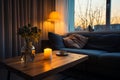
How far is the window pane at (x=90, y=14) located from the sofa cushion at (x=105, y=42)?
1.85ft

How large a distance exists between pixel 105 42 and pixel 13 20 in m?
2.11

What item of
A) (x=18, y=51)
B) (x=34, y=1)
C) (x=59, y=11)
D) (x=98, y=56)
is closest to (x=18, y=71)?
(x=98, y=56)

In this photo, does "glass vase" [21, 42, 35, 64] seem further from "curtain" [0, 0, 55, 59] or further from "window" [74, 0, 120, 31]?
"window" [74, 0, 120, 31]

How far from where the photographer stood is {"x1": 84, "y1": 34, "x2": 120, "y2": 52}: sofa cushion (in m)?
2.59

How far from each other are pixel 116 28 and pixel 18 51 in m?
2.43

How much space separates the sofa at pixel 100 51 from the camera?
202 centimetres

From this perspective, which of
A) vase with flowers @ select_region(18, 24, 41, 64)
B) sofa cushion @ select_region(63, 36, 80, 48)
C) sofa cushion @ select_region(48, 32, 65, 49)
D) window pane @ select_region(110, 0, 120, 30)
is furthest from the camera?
window pane @ select_region(110, 0, 120, 30)

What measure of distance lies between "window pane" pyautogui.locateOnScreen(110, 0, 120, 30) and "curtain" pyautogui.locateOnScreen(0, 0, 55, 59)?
1.92 metres

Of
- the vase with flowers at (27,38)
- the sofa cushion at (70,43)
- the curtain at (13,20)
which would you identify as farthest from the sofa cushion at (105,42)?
the vase with flowers at (27,38)

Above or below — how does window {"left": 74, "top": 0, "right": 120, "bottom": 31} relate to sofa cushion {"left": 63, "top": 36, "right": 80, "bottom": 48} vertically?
above

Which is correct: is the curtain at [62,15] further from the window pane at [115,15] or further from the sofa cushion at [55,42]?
the window pane at [115,15]

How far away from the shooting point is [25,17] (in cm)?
316

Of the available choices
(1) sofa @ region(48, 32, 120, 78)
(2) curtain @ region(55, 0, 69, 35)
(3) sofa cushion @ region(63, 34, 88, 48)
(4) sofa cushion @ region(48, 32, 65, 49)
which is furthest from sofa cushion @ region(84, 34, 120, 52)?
(2) curtain @ region(55, 0, 69, 35)

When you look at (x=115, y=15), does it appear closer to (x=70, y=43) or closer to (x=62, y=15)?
(x=70, y=43)
